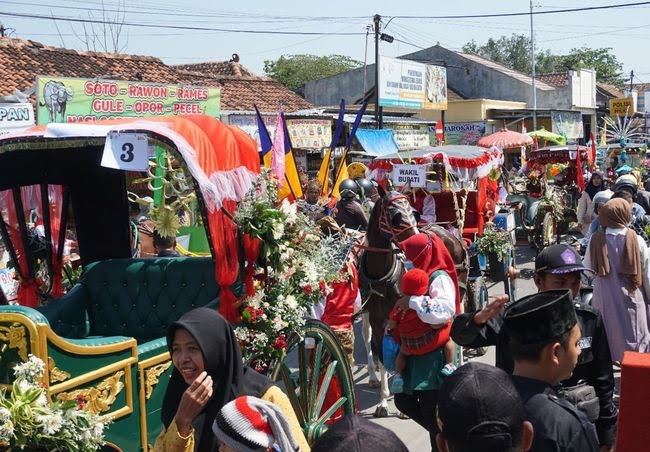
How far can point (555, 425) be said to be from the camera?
2701mm

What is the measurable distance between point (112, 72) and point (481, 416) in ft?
66.8

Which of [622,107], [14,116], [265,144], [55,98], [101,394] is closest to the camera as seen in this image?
[101,394]

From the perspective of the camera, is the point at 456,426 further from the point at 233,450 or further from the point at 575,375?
the point at 575,375

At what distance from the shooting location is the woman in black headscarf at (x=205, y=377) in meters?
3.24

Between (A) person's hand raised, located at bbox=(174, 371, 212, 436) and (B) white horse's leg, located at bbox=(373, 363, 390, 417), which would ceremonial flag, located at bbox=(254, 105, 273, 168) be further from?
(A) person's hand raised, located at bbox=(174, 371, 212, 436)

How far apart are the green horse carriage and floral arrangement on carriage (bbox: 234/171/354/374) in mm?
109

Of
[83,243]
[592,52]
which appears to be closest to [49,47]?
[83,243]

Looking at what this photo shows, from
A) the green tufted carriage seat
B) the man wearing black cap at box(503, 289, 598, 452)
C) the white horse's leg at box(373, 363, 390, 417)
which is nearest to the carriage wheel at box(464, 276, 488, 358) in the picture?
the white horse's leg at box(373, 363, 390, 417)

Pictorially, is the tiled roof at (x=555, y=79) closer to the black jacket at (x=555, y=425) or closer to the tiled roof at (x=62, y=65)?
the tiled roof at (x=62, y=65)

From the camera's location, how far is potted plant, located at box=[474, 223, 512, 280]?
36.7ft

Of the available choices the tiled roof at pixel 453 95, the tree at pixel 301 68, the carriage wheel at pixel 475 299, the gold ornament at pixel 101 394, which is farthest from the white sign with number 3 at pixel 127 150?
the tree at pixel 301 68

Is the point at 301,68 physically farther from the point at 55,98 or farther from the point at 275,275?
the point at 275,275

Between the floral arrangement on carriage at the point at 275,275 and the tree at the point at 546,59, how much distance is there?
7666cm

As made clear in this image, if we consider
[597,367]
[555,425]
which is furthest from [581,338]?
[555,425]
